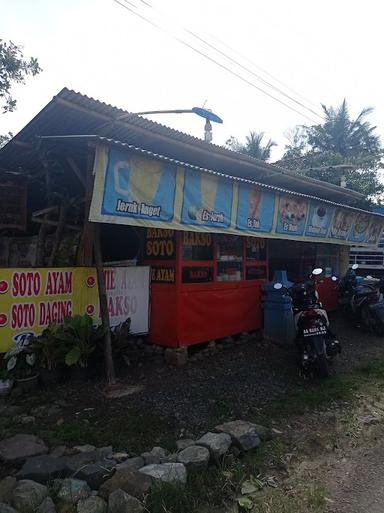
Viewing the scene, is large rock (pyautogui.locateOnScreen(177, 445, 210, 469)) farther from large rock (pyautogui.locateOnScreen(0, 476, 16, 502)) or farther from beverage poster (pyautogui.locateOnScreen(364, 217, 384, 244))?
beverage poster (pyautogui.locateOnScreen(364, 217, 384, 244))

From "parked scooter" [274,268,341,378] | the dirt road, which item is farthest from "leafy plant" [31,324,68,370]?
the dirt road

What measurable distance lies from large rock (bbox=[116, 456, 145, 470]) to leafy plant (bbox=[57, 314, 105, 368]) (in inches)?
72.8

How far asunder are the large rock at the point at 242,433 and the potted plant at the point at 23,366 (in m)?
2.32

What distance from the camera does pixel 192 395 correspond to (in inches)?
202

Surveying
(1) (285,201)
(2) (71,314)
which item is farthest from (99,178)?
(1) (285,201)

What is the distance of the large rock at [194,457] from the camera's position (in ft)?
11.1

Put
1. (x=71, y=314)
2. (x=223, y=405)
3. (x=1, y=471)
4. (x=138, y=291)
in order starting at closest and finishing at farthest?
(x=1, y=471), (x=223, y=405), (x=71, y=314), (x=138, y=291)

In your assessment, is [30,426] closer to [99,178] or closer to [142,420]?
[142,420]

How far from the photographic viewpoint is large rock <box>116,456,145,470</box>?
129 inches

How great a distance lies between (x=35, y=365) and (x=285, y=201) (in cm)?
490

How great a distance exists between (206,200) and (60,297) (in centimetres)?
235

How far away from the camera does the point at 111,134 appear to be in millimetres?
6062

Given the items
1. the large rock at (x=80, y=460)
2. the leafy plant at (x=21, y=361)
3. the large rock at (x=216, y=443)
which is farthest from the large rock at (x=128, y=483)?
the leafy plant at (x=21, y=361)

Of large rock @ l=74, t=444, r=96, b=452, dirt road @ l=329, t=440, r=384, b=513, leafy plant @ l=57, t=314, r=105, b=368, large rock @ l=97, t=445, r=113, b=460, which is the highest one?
leafy plant @ l=57, t=314, r=105, b=368
